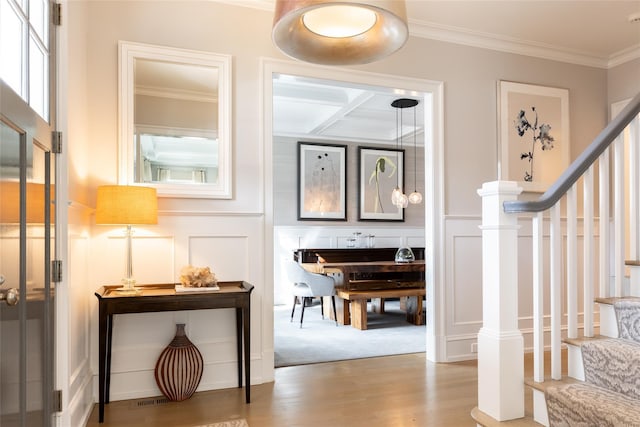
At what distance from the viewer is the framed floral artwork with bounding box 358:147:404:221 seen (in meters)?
7.43

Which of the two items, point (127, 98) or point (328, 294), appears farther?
point (328, 294)

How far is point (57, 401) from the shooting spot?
2.03m

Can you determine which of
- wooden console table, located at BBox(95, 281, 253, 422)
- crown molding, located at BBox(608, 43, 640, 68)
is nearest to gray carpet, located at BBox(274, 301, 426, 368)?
wooden console table, located at BBox(95, 281, 253, 422)

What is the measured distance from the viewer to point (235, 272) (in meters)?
3.18

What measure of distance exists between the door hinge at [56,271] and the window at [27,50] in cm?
68

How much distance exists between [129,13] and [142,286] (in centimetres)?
189

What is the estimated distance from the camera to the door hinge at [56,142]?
205cm

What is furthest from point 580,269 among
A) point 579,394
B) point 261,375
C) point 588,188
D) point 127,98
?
point 127,98

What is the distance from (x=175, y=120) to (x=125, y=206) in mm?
863

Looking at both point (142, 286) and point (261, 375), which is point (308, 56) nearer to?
point (142, 286)

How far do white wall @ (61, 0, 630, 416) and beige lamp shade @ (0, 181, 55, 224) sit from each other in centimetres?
58

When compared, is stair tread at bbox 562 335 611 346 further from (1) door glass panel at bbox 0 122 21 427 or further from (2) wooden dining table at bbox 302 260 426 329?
(2) wooden dining table at bbox 302 260 426 329

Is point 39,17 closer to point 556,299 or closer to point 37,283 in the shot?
point 37,283

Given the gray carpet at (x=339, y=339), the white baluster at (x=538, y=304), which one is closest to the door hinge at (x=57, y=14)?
the white baluster at (x=538, y=304)
